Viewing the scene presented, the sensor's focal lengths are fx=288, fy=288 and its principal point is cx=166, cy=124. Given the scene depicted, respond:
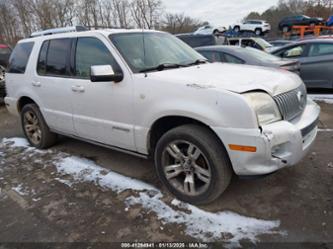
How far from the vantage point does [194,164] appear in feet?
9.43

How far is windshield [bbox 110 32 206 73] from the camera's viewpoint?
3.28 m

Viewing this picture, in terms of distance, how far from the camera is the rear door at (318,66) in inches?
289

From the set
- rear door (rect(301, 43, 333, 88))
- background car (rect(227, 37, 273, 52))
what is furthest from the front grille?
background car (rect(227, 37, 273, 52))

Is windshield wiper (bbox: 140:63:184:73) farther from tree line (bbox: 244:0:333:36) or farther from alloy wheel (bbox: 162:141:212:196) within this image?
tree line (bbox: 244:0:333:36)

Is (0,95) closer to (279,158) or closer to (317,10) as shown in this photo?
(279,158)

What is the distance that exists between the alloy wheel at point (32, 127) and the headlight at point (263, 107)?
3.63m

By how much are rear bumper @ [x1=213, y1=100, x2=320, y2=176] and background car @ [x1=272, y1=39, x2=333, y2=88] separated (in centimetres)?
563

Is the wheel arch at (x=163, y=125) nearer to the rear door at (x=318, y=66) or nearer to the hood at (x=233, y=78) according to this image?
the hood at (x=233, y=78)

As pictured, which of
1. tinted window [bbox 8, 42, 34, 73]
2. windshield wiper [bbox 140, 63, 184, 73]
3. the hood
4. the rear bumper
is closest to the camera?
the rear bumper

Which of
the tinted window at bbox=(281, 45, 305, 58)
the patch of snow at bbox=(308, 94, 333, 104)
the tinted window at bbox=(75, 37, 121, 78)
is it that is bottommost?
the patch of snow at bbox=(308, 94, 333, 104)

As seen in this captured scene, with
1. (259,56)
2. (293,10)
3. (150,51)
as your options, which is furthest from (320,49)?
(293,10)

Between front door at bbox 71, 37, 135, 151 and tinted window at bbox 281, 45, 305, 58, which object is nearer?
front door at bbox 71, 37, 135, 151

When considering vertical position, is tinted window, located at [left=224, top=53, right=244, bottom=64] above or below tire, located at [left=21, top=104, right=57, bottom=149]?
above

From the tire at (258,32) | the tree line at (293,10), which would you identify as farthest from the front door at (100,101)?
the tree line at (293,10)
